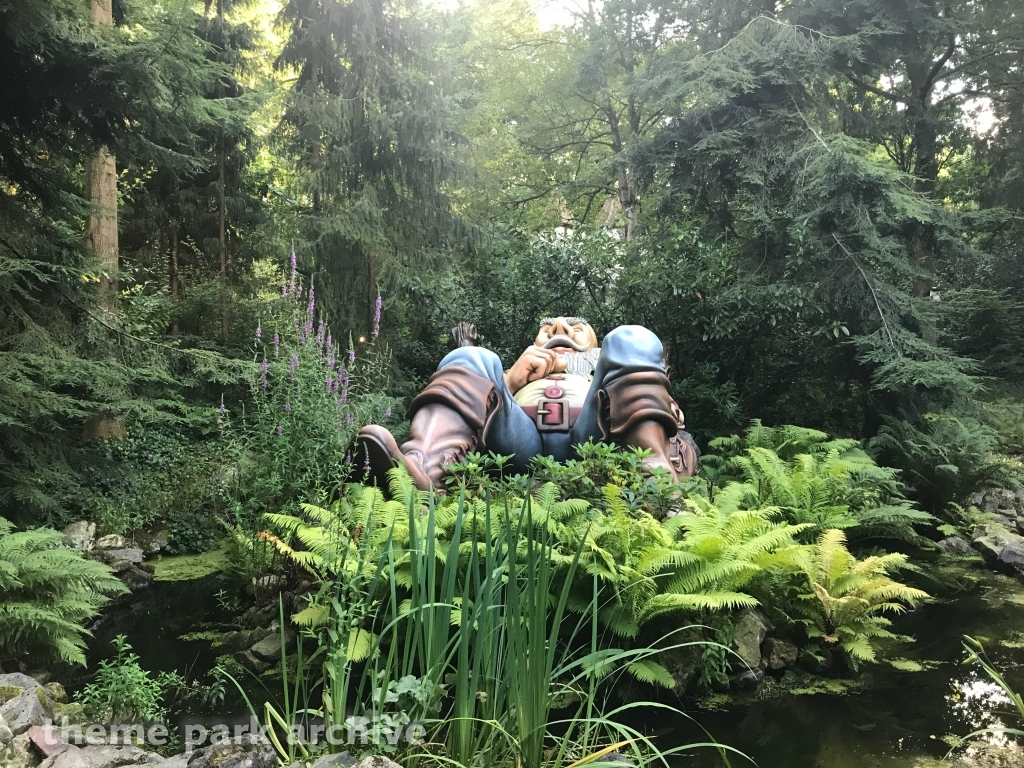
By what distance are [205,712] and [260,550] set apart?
150 centimetres

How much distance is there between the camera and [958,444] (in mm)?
6211

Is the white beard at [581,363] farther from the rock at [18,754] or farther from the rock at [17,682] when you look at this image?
the rock at [18,754]

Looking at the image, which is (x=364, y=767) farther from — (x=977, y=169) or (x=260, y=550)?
(x=977, y=169)

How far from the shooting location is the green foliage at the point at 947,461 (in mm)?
6082

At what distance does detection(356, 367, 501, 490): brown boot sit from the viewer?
12.6 feet

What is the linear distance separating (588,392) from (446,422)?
3.14 ft

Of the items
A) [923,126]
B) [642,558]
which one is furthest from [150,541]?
[923,126]

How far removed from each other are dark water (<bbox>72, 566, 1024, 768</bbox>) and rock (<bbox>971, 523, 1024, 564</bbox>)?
1.09 m

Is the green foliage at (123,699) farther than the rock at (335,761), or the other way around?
the green foliage at (123,699)

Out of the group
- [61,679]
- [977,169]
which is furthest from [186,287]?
[977,169]

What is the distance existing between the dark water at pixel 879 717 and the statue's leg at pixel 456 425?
1864 mm

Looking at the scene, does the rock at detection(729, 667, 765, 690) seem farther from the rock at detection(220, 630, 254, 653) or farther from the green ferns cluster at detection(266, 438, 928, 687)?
the rock at detection(220, 630, 254, 653)

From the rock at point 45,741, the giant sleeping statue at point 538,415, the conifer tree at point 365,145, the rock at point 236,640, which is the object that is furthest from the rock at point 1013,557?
the conifer tree at point 365,145

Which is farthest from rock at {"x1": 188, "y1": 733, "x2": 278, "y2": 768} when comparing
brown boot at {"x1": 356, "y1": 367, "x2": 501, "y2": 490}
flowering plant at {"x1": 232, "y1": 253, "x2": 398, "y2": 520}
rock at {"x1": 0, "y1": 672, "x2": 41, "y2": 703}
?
flowering plant at {"x1": 232, "y1": 253, "x2": 398, "y2": 520}
